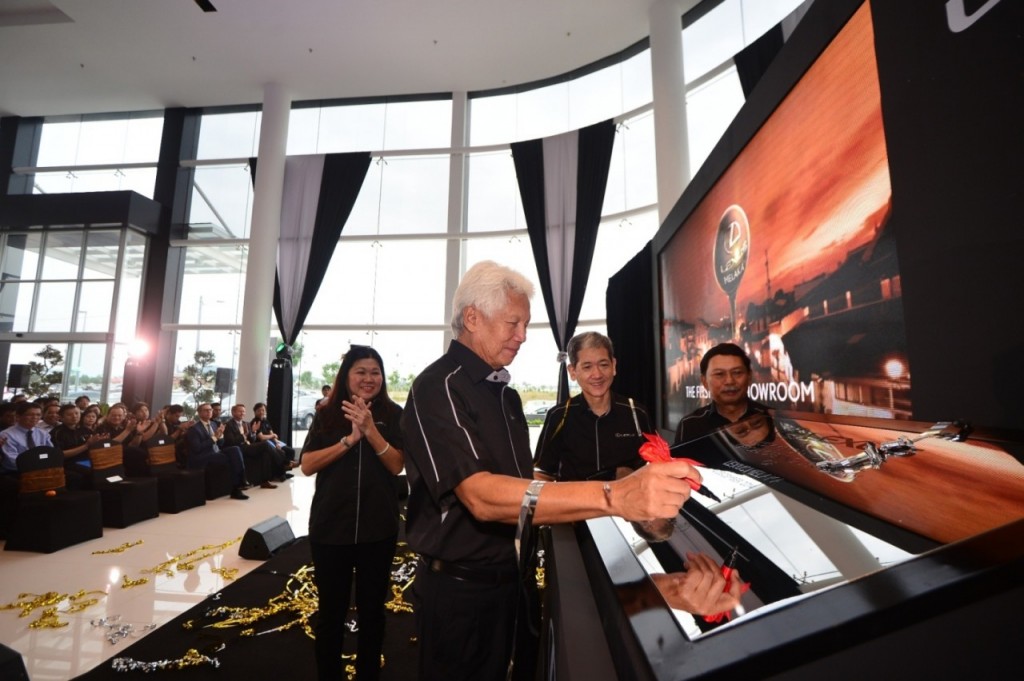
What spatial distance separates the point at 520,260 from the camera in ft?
29.4

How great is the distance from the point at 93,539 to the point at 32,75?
1111 cm

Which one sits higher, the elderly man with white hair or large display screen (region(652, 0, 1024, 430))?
large display screen (region(652, 0, 1024, 430))

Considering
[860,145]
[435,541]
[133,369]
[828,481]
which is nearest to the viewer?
[828,481]

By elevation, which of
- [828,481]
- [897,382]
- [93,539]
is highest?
[897,382]

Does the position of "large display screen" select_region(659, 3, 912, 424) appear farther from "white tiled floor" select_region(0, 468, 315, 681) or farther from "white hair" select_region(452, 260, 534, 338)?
"white tiled floor" select_region(0, 468, 315, 681)

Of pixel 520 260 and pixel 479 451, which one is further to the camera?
pixel 520 260

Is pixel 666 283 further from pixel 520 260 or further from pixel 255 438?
pixel 255 438

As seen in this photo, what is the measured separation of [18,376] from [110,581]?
9776 mm

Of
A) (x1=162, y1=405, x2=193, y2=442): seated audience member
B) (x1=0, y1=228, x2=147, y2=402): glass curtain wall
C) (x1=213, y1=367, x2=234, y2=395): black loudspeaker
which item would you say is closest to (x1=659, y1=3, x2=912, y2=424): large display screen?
(x1=162, y1=405, x2=193, y2=442): seated audience member

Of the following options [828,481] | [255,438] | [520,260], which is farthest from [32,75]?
[828,481]

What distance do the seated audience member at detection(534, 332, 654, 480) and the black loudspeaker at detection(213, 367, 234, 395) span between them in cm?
948

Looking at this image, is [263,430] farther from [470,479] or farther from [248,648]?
[470,479]

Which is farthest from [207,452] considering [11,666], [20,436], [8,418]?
[11,666]

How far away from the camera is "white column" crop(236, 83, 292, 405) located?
8.91 meters
